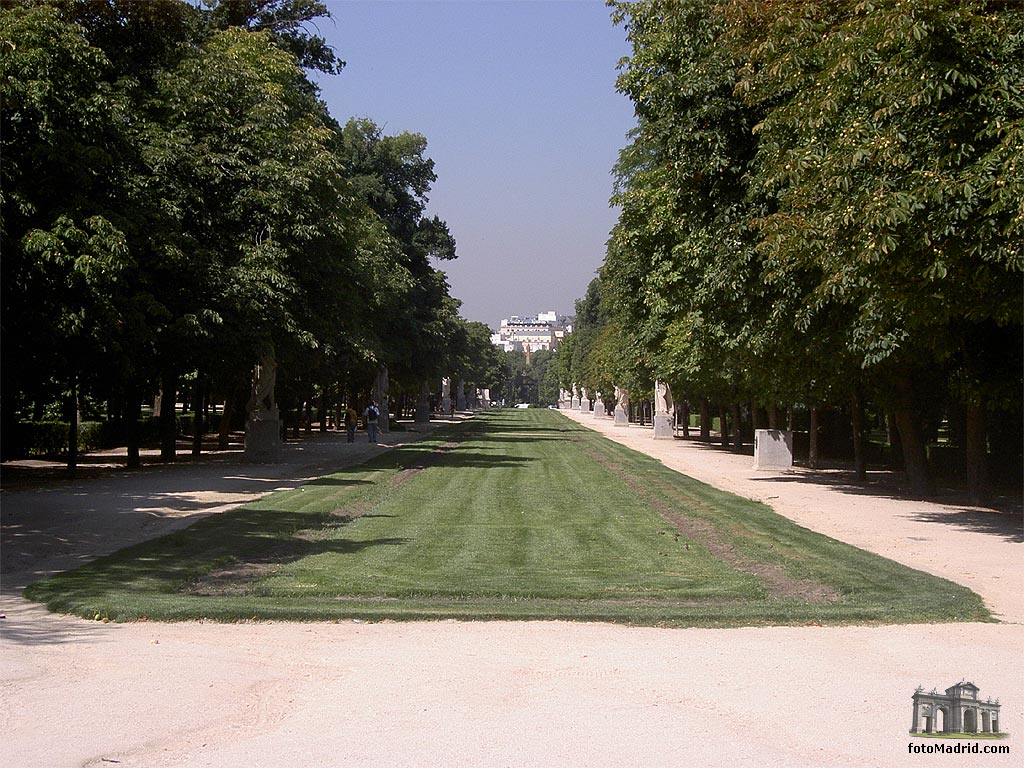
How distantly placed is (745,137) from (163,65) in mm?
17123

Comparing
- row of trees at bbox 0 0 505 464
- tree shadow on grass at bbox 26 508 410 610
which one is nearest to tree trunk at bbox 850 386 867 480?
row of trees at bbox 0 0 505 464

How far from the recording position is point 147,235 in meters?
24.2

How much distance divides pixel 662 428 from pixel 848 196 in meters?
44.2

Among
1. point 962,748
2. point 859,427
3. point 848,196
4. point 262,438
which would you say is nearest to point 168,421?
point 262,438

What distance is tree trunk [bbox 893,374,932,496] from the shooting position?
75.5ft

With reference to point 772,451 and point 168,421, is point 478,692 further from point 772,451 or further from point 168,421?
point 168,421

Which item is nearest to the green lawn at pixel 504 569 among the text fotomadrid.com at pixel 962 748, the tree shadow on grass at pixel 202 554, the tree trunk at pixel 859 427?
the tree shadow on grass at pixel 202 554

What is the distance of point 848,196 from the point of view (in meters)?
14.1

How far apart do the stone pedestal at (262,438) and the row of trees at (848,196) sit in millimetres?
12384

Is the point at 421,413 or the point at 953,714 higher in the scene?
the point at 421,413

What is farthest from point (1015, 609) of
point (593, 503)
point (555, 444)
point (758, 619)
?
point (555, 444)

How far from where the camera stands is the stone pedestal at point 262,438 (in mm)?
32375
